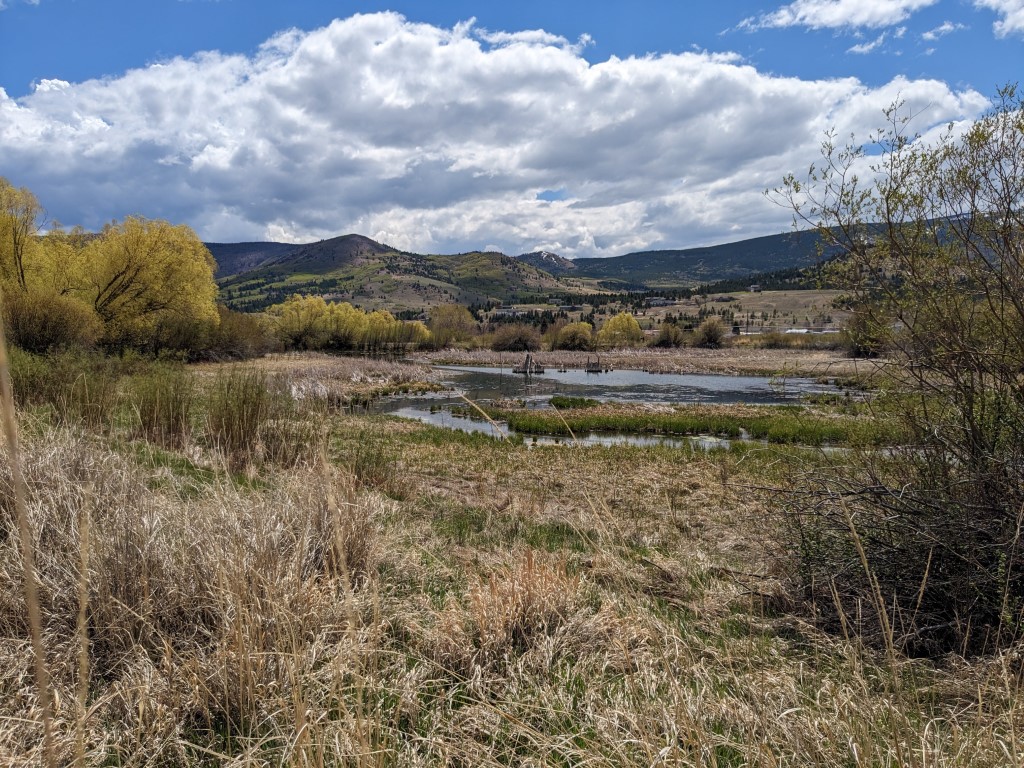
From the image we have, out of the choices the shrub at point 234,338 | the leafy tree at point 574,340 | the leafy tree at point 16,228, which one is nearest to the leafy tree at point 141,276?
the leafy tree at point 16,228

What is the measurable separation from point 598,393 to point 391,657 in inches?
1313

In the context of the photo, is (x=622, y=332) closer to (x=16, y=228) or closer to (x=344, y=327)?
(x=344, y=327)

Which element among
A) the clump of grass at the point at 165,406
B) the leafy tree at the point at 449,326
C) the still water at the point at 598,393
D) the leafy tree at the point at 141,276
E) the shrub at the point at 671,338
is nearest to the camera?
the clump of grass at the point at 165,406

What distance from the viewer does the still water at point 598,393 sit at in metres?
21.9

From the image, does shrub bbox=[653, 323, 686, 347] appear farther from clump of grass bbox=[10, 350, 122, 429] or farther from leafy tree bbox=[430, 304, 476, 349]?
clump of grass bbox=[10, 350, 122, 429]

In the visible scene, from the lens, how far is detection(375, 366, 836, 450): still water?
71.9 feet

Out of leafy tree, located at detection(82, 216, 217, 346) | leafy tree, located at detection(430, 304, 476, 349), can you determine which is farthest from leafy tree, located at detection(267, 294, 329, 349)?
leafy tree, located at detection(82, 216, 217, 346)

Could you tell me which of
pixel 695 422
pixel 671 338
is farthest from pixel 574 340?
pixel 695 422

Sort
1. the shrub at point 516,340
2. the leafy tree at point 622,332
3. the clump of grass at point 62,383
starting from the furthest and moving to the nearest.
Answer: the leafy tree at point 622,332
the shrub at point 516,340
the clump of grass at point 62,383

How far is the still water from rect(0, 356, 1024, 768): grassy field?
15.3 m

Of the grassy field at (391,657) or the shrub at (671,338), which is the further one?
the shrub at (671,338)

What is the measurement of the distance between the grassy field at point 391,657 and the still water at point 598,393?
15.3 metres

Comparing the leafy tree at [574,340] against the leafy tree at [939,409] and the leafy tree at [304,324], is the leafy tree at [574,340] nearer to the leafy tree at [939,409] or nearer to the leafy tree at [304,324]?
the leafy tree at [304,324]

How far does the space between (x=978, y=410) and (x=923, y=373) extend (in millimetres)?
535
